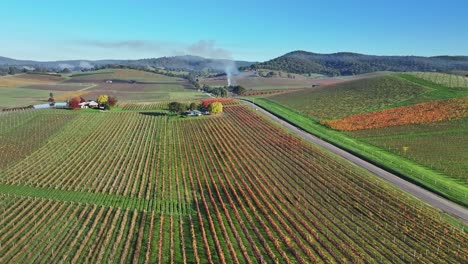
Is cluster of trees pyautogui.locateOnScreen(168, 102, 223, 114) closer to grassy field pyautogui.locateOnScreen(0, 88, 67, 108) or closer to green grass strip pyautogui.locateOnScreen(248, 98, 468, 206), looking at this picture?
green grass strip pyautogui.locateOnScreen(248, 98, 468, 206)

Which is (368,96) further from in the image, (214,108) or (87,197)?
(87,197)

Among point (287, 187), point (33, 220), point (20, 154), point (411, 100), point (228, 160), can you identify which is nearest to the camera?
point (33, 220)

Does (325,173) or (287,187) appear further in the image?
(325,173)

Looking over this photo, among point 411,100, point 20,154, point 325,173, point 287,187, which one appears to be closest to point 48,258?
point 287,187

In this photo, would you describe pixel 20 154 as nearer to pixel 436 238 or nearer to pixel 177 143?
pixel 177 143

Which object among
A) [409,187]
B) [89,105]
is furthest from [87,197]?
[89,105]

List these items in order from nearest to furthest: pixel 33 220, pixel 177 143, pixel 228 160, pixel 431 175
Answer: pixel 33 220 → pixel 431 175 → pixel 228 160 → pixel 177 143

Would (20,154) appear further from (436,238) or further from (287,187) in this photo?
(436,238)
